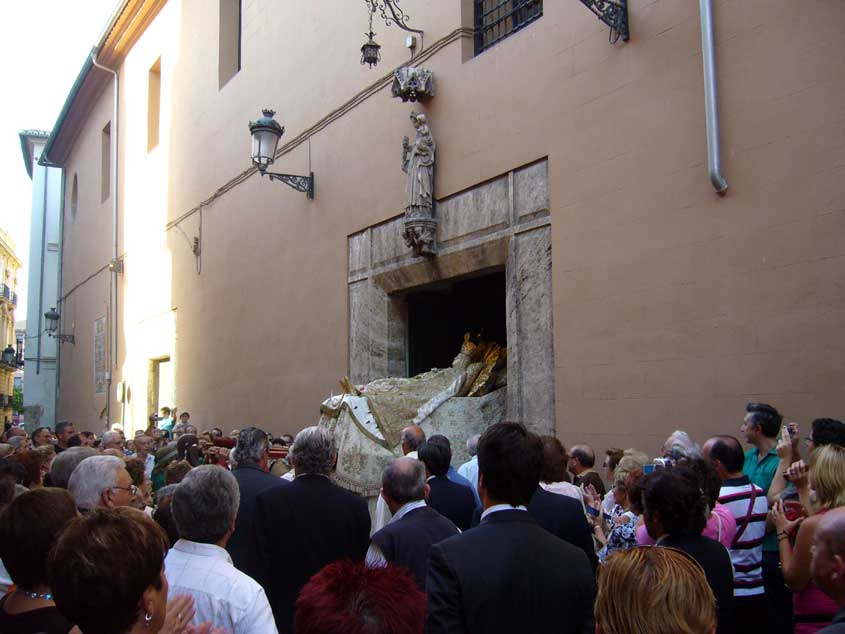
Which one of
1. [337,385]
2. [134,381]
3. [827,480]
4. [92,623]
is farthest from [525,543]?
[134,381]

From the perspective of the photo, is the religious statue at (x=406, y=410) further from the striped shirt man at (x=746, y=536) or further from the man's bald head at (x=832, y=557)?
the man's bald head at (x=832, y=557)

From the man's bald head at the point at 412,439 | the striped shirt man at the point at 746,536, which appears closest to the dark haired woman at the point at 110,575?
Answer: the striped shirt man at the point at 746,536

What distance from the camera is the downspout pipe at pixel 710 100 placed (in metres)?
6.00

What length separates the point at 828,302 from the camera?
17.5 ft

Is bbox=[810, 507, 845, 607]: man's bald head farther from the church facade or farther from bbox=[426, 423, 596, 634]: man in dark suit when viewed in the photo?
Answer: the church facade

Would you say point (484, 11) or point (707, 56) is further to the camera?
point (484, 11)

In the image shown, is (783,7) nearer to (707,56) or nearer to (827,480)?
(707,56)

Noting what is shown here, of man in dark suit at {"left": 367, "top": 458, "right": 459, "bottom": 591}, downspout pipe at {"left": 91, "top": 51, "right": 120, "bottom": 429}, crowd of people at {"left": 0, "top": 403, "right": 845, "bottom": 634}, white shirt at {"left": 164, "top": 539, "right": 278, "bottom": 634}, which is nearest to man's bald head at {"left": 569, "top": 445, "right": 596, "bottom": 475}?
crowd of people at {"left": 0, "top": 403, "right": 845, "bottom": 634}

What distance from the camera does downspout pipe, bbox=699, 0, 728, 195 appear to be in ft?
19.7

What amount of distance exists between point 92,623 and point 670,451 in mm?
3060

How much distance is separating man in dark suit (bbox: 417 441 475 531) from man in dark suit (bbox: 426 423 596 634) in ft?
6.80

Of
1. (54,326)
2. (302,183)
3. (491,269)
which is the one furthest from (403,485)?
(54,326)

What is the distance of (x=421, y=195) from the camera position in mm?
9133

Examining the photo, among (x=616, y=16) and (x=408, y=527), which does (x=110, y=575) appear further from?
(x=616, y=16)
